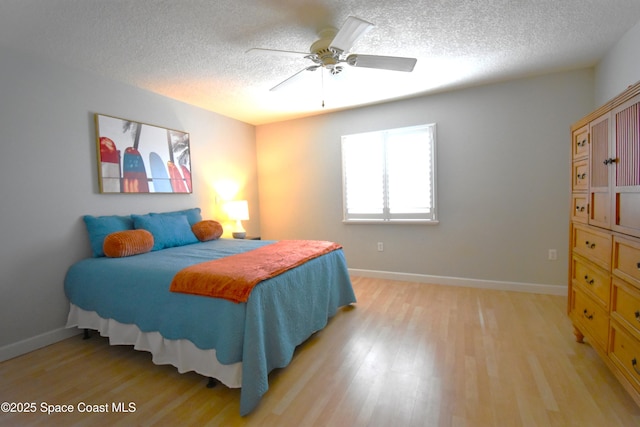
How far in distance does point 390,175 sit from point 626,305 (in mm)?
2662

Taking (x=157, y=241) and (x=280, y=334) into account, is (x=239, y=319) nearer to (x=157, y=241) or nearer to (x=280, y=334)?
(x=280, y=334)

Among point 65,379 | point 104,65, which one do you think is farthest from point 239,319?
point 104,65

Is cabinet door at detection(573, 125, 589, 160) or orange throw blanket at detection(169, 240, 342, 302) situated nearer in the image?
orange throw blanket at detection(169, 240, 342, 302)

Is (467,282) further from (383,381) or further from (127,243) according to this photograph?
(127,243)

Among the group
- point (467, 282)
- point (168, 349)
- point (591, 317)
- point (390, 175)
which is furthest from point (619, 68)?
point (168, 349)

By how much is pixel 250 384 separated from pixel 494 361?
1.66 m

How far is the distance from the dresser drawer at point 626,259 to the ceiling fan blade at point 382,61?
5.45 ft

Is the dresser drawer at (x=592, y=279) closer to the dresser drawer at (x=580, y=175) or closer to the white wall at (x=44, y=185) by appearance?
the dresser drawer at (x=580, y=175)

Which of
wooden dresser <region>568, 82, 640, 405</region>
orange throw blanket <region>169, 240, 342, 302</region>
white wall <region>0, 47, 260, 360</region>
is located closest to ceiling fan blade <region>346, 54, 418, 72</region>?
wooden dresser <region>568, 82, 640, 405</region>

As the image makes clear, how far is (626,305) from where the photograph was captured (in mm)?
1520

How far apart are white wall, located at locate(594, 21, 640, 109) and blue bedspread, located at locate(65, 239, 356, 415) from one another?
2870 mm

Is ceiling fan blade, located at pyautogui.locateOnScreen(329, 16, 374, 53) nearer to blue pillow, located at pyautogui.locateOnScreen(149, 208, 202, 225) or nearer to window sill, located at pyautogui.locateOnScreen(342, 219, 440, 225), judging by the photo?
window sill, located at pyautogui.locateOnScreen(342, 219, 440, 225)

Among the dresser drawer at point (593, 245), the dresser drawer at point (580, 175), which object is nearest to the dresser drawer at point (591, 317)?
the dresser drawer at point (593, 245)

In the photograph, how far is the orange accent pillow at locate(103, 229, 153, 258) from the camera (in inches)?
95.9
